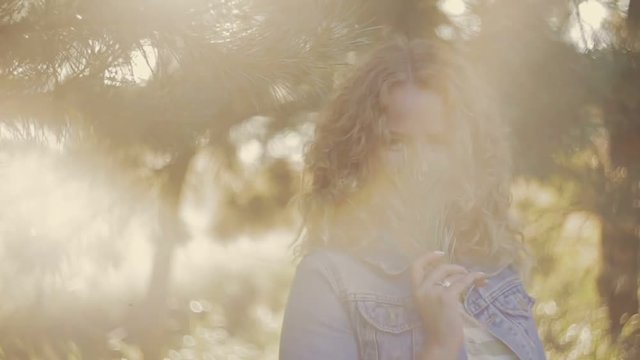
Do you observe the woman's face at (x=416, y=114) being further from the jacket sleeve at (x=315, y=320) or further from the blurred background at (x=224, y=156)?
the blurred background at (x=224, y=156)

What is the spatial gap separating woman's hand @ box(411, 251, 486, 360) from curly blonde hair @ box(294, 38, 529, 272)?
0.18 meters

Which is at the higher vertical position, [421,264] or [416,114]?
[416,114]

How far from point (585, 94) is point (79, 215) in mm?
2499

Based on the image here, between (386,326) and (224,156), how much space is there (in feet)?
14.5

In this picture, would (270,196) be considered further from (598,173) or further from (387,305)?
(387,305)

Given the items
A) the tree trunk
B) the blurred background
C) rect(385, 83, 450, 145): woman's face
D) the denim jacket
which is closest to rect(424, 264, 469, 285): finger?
the denim jacket

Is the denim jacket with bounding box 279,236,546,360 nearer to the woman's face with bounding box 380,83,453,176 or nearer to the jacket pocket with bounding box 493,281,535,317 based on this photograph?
the jacket pocket with bounding box 493,281,535,317

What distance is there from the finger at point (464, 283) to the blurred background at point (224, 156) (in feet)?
2.79

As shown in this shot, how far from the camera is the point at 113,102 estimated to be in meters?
3.51

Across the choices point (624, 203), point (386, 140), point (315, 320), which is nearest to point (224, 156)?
point (624, 203)

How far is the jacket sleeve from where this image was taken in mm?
1942

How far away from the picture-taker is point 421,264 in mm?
1946

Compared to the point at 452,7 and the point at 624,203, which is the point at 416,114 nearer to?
the point at 452,7

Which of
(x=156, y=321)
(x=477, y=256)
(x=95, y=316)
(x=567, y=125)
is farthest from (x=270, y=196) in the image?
(x=477, y=256)
